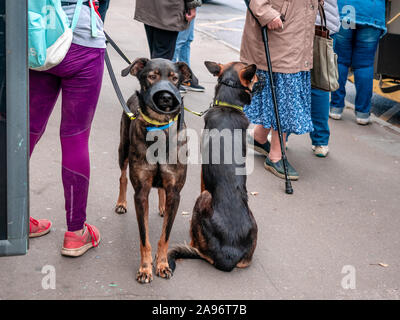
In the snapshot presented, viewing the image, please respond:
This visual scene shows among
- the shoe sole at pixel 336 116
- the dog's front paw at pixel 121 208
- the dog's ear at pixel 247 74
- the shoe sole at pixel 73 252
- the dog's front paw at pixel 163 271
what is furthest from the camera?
the shoe sole at pixel 336 116

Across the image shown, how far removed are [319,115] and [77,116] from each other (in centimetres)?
331

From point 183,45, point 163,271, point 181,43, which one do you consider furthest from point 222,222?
point 183,45

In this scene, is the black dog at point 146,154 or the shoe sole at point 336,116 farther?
the shoe sole at point 336,116

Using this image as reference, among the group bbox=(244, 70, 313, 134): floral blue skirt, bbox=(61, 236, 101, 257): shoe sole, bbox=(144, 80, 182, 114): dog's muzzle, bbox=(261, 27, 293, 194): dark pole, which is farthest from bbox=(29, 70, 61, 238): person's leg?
bbox=(244, 70, 313, 134): floral blue skirt

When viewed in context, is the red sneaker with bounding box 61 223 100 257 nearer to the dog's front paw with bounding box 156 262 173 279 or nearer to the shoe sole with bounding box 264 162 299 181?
the dog's front paw with bounding box 156 262 173 279

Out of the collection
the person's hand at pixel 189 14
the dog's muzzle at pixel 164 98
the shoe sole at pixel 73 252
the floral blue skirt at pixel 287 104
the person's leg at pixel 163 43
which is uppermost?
the person's hand at pixel 189 14

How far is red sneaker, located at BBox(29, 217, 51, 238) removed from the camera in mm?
3885

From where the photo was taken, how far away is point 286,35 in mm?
5078

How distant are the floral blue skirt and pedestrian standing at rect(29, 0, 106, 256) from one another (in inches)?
90.9

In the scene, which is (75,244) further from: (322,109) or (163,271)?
(322,109)

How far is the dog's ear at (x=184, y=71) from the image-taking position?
3.46 m

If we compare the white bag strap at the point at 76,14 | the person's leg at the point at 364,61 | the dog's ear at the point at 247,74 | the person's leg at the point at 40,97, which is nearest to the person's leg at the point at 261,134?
the dog's ear at the point at 247,74

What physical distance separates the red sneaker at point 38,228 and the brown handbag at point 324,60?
312 centimetres

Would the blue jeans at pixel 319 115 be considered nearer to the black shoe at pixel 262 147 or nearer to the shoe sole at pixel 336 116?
the black shoe at pixel 262 147
